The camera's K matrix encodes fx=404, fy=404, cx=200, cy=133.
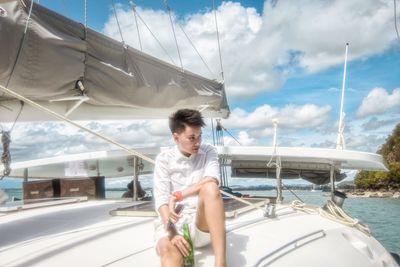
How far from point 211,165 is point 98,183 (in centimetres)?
343

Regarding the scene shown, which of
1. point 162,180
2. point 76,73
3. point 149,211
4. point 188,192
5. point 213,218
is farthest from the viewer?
point 76,73

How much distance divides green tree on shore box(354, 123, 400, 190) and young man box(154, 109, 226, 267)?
87727 millimetres

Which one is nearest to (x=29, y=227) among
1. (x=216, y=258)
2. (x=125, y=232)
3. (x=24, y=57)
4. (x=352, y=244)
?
(x=125, y=232)

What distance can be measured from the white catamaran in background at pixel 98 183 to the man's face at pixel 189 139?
33cm

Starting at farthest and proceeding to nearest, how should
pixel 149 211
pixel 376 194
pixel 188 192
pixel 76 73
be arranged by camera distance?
pixel 376 194, pixel 76 73, pixel 149 211, pixel 188 192

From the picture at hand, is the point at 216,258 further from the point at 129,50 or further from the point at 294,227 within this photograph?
the point at 129,50

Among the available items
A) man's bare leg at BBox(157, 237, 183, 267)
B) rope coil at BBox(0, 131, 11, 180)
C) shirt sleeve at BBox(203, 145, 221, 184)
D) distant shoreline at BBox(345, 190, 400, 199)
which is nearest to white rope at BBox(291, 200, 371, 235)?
shirt sleeve at BBox(203, 145, 221, 184)

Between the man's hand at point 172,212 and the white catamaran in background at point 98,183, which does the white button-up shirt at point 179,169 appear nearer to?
the white catamaran in background at point 98,183

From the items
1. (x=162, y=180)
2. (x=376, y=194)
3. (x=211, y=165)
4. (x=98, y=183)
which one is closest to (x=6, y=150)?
(x=162, y=180)

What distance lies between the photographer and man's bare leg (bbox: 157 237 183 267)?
2.22 m

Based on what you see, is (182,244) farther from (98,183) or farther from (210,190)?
(98,183)

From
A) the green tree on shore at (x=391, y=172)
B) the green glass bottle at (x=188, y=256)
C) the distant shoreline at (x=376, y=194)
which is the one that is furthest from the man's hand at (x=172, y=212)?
the distant shoreline at (x=376, y=194)

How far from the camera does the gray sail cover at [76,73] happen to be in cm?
322

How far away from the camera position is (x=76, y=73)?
148 inches
